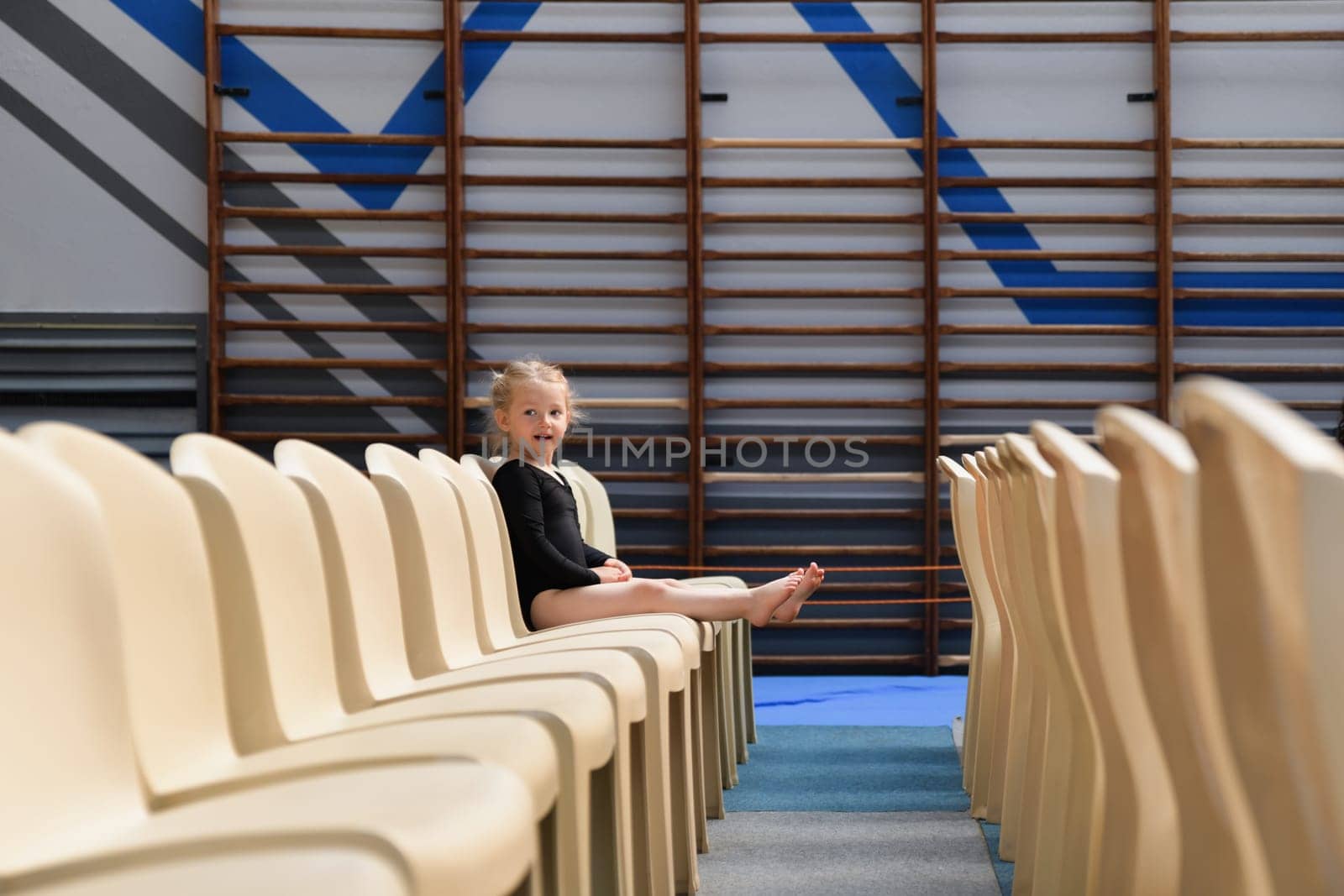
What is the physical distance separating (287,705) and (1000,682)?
185cm

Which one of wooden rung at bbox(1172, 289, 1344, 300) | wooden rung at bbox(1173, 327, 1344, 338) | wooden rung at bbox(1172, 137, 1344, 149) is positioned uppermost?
wooden rung at bbox(1172, 137, 1344, 149)

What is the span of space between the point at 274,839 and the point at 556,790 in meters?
0.46

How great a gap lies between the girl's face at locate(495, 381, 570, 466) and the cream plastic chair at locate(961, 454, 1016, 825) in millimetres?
1049

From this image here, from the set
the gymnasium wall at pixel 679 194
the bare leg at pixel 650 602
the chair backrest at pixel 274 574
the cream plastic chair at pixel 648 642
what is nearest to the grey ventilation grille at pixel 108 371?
the gymnasium wall at pixel 679 194

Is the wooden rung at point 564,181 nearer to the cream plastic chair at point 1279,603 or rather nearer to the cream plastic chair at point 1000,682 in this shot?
the cream plastic chair at point 1000,682

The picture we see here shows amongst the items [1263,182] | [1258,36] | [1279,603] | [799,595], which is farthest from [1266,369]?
[1279,603]

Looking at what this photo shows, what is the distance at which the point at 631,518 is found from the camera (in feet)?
19.5

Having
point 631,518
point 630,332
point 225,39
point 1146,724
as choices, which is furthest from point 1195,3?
point 1146,724

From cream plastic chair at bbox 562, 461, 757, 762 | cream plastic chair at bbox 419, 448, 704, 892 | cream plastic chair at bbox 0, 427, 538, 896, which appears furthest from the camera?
cream plastic chair at bbox 562, 461, 757, 762

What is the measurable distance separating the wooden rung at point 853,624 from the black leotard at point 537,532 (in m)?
2.65

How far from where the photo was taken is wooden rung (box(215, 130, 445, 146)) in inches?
227

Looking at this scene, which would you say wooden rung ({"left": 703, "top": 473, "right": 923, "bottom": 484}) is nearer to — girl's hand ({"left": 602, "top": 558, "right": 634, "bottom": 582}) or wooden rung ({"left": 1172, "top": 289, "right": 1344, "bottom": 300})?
wooden rung ({"left": 1172, "top": 289, "right": 1344, "bottom": 300})

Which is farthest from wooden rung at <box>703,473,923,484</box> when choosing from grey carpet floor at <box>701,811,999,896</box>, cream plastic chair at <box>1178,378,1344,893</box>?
cream plastic chair at <box>1178,378,1344,893</box>

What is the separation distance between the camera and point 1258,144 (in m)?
5.70
